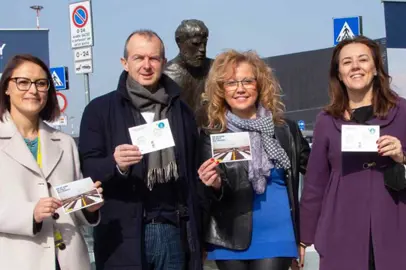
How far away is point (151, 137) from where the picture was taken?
3.22 m

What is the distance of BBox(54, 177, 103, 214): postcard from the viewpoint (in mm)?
3059

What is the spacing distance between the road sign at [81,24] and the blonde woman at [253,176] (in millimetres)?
7044

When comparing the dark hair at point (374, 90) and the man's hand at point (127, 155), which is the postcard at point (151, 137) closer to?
the man's hand at point (127, 155)

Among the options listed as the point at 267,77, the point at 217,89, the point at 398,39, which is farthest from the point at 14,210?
the point at 398,39

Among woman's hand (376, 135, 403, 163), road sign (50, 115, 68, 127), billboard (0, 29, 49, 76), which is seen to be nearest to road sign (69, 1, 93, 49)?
billboard (0, 29, 49, 76)

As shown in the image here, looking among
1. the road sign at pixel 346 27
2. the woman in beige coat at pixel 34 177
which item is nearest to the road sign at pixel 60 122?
the woman in beige coat at pixel 34 177

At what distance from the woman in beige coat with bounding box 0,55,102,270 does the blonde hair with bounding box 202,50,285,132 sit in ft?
2.80

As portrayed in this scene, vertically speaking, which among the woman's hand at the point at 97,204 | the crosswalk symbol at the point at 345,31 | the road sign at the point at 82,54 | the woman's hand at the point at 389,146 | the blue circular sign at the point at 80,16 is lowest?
the woman's hand at the point at 97,204

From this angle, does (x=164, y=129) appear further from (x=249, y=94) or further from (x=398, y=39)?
(x=398, y=39)

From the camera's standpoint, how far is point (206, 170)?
130 inches

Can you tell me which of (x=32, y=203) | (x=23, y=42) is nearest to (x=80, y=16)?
(x=23, y=42)

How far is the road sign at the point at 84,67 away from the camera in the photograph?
10.4m

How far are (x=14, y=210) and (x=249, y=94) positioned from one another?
56.4 inches

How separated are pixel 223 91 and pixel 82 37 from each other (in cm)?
725
